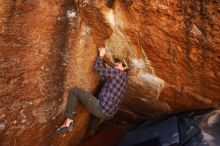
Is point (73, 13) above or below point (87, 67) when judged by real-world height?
above

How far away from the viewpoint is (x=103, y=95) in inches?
166

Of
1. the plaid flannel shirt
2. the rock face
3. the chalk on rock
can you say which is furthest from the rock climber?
the chalk on rock

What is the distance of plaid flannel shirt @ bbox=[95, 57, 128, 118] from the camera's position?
4.10 m

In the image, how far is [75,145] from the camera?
5.19m

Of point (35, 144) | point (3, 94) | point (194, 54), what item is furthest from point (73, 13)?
point (35, 144)

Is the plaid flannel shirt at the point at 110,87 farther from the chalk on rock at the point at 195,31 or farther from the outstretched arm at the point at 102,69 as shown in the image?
the chalk on rock at the point at 195,31

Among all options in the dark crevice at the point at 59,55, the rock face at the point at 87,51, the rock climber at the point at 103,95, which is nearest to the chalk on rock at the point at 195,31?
the rock face at the point at 87,51

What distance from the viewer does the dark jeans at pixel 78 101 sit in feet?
13.2

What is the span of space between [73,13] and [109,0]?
0.54 m

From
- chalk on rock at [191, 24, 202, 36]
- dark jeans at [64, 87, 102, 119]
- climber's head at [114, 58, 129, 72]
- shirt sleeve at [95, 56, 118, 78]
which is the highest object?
chalk on rock at [191, 24, 202, 36]

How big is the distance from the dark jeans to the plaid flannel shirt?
0.11 m

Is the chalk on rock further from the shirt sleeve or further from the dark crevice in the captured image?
the dark crevice

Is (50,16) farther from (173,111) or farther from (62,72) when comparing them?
(173,111)

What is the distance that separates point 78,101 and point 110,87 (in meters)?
0.49
